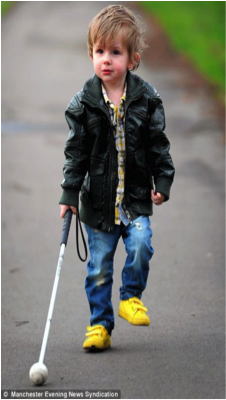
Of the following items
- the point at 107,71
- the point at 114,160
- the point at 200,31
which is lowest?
the point at 114,160

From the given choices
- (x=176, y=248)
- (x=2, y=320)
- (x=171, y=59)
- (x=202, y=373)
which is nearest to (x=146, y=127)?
(x=202, y=373)

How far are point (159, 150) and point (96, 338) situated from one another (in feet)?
3.92

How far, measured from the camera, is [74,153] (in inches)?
206

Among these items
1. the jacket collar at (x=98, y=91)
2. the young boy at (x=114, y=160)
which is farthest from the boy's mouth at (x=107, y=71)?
the jacket collar at (x=98, y=91)

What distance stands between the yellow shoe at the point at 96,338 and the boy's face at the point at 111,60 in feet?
4.91

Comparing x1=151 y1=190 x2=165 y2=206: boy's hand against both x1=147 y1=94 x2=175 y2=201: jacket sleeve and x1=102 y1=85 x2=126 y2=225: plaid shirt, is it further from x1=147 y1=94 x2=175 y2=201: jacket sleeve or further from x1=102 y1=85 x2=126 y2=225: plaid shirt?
x1=102 y1=85 x2=126 y2=225: plaid shirt

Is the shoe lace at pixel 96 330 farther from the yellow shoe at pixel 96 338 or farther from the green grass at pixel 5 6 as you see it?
the green grass at pixel 5 6

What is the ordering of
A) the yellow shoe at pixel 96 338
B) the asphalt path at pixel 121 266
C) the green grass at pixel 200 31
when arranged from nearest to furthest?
the asphalt path at pixel 121 266, the yellow shoe at pixel 96 338, the green grass at pixel 200 31

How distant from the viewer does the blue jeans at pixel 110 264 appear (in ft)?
17.6

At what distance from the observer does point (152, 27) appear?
2155 cm

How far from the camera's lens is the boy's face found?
5.12 m

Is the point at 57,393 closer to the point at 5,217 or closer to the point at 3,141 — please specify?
the point at 5,217

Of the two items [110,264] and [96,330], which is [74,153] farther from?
[96,330]

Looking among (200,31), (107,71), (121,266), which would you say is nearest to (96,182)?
(107,71)
